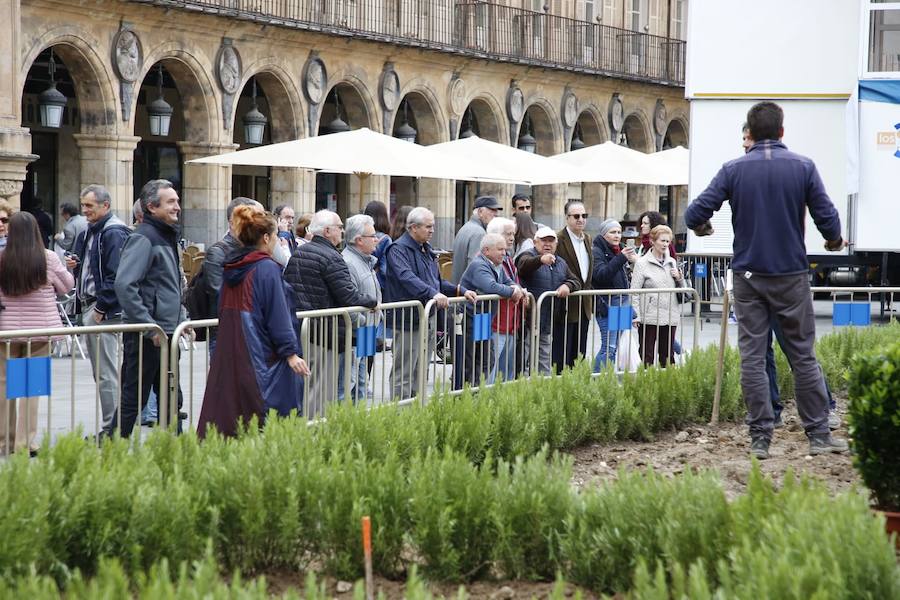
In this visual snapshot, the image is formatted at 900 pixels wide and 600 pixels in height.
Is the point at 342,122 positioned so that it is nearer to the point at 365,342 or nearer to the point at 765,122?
the point at 365,342

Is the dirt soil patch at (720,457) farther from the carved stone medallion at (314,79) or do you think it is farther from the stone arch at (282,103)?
the carved stone medallion at (314,79)

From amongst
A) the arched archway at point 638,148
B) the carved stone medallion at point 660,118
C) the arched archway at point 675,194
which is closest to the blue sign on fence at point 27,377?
the arched archway at point 638,148

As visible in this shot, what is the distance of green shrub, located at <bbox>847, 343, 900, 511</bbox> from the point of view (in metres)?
6.14

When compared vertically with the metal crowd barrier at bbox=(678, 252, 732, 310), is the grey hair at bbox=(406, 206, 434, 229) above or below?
above

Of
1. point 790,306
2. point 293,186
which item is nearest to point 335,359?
point 790,306

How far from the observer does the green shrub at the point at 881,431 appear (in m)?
6.14

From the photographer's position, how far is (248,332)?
310 inches

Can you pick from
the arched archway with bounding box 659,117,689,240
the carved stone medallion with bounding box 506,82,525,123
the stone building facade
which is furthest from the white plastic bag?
the arched archway with bounding box 659,117,689,240

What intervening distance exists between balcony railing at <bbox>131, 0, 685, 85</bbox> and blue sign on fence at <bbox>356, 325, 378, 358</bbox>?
16530 mm

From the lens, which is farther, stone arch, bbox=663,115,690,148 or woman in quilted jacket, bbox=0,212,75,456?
stone arch, bbox=663,115,690,148

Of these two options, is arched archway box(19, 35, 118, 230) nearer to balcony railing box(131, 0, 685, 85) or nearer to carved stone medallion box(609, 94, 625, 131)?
balcony railing box(131, 0, 685, 85)

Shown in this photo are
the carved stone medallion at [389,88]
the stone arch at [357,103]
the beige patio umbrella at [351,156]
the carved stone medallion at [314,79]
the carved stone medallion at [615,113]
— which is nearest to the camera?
the beige patio umbrella at [351,156]

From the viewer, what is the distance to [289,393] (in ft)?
26.9

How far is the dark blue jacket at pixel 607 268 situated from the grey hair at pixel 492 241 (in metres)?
1.57
